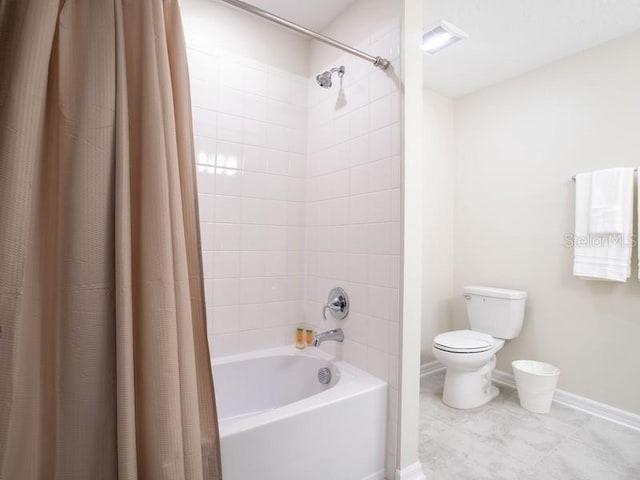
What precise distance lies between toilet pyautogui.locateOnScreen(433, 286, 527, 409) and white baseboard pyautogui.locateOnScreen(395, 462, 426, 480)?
83 cm

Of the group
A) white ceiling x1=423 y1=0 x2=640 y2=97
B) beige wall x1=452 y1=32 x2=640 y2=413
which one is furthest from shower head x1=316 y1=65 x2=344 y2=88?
beige wall x1=452 y1=32 x2=640 y2=413

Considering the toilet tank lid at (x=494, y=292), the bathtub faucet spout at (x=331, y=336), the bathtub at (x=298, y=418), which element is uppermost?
the toilet tank lid at (x=494, y=292)

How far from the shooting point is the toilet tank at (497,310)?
2.58 metres

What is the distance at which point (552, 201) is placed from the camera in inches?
100

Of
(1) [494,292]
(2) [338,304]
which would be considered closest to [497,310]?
(1) [494,292]

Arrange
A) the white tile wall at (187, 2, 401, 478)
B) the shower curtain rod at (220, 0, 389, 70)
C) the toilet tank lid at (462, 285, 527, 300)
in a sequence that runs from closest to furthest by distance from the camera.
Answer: the shower curtain rod at (220, 0, 389, 70), the white tile wall at (187, 2, 401, 478), the toilet tank lid at (462, 285, 527, 300)

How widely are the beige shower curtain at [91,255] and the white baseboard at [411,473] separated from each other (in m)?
1.08

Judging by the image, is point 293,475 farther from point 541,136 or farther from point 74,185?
point 541,136

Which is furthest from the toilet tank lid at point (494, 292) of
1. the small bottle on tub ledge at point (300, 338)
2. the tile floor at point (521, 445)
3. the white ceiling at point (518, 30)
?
the white ceiling at point (518, 30)

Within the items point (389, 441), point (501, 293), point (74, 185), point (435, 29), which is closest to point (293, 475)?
point (389, 441)

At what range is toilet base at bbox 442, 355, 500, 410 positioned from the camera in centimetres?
237

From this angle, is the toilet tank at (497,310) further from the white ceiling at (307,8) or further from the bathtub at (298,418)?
the white ceiling at (307,8)

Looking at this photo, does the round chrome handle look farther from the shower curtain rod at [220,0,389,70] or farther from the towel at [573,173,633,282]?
the towel at [573,173,633,282]

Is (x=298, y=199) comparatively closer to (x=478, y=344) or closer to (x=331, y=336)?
(x=331, y=336)
